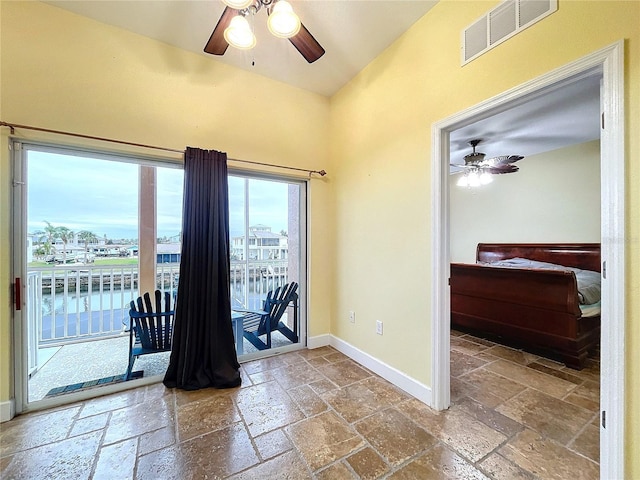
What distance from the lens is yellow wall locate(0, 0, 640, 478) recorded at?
53.6 inches

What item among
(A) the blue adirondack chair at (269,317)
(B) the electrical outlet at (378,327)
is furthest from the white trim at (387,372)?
(A) the blue adirondack chair at (269,317)

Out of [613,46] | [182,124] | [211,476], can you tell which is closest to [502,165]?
[613,46]

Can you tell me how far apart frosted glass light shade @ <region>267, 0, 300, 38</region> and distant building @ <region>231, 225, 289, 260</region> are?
2421 mm

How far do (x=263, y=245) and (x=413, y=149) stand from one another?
2.39 m

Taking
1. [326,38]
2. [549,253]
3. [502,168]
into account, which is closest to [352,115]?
[326,38]

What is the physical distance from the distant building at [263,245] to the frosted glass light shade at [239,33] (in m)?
2.30

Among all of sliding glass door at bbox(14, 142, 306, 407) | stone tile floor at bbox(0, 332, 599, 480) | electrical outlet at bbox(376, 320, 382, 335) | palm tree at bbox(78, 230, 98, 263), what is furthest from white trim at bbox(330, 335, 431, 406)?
palm tree at bbox(78, 230, 98, 263)

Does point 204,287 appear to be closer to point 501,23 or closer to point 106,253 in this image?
point 106,253

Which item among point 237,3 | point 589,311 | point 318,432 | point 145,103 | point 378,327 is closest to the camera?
point 237,3

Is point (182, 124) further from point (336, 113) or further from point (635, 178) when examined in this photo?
point (635, 178)

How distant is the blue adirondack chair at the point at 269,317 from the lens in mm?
3025

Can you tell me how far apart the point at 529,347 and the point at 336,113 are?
346cm

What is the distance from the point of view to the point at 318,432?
171 centimetres

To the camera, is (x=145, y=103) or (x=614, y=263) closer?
(x=614, y=263)
